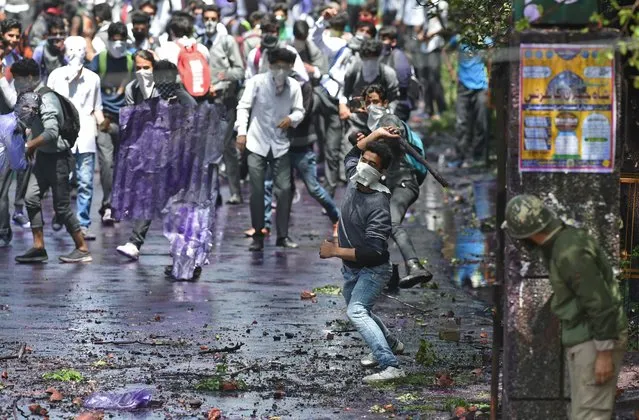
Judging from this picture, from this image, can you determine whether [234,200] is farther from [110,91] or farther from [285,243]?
[285,243]

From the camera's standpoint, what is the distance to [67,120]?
14.1 m

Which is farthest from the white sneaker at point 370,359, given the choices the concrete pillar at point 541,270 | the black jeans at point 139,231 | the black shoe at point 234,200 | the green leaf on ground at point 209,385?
the black shoe at point 234,200

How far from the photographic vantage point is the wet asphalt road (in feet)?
30.6

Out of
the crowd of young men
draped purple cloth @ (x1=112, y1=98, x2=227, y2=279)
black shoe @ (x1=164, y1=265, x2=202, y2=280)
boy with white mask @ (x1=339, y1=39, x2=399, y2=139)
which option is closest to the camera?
the crowd of young men

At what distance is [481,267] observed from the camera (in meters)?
15.0

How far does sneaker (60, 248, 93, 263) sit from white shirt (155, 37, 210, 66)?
4.22m

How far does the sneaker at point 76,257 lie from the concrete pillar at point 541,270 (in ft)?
23.4

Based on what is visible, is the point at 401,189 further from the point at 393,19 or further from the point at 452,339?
the point at 393,19

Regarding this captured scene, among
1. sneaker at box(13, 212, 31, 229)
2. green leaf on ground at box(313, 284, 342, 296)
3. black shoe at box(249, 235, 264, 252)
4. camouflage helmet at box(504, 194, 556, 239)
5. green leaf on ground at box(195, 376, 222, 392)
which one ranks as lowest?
green leaf on ground at box(195, 376, 222, 392)

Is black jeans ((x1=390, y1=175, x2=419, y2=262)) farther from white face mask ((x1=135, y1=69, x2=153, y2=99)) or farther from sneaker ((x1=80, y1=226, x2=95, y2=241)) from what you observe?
sneaker ((x1=80, y1=226, x2=95, y2=241))

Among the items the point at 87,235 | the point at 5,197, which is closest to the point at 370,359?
the point at 5,197

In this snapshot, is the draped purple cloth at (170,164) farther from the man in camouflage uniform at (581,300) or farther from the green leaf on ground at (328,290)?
the man in camouflage uniform at (581,300)

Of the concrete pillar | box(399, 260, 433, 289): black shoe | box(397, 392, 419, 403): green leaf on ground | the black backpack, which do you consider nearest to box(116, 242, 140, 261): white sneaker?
the black backpack

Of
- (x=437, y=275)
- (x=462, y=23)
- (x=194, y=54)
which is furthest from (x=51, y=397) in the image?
(x=194, y=54)
